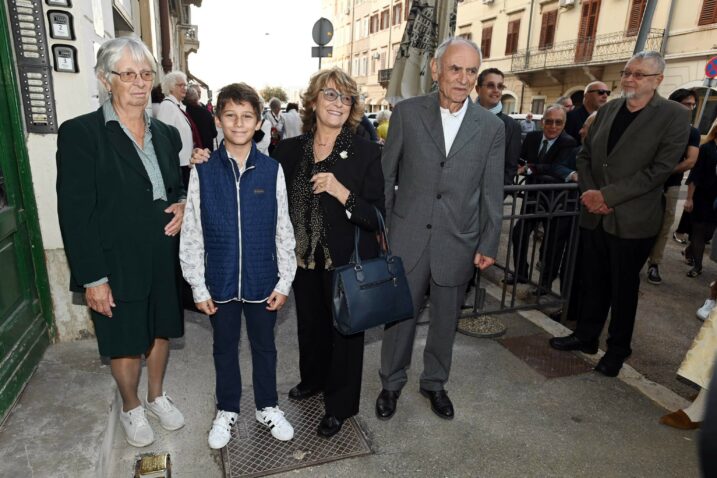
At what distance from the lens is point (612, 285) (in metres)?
3.59

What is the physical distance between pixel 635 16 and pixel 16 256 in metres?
23.7

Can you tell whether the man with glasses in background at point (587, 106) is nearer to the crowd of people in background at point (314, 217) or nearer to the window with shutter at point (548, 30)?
the crowd of people in background at point (314, 217)

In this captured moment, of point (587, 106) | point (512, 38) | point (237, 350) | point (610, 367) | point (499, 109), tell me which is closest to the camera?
point (237, 350)

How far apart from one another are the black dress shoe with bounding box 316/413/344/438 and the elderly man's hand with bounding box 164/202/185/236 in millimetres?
1366

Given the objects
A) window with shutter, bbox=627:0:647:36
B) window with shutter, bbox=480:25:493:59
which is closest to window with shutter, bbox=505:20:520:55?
window with shutter, bbox=480:25:493:59

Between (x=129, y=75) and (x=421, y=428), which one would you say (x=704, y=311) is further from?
(x=129, y=75)

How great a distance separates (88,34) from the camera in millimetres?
2979

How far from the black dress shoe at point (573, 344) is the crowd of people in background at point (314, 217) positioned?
1.03 feet

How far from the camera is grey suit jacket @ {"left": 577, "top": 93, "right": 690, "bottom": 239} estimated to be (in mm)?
3219

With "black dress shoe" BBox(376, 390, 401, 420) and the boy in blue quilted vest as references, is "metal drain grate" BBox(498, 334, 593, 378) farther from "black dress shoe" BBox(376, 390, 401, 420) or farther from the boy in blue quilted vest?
the boy in blue quilted vest

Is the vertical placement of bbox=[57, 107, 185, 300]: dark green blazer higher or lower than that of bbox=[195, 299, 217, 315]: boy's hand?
higher

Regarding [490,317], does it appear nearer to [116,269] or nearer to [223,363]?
[223,363]

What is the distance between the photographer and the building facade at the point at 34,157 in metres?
2.63

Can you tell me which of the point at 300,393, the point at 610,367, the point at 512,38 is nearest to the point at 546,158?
the point at 610,367
